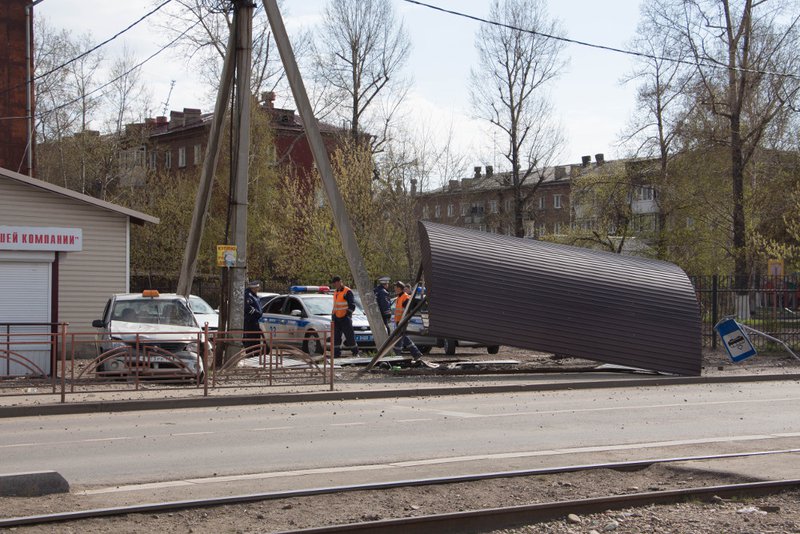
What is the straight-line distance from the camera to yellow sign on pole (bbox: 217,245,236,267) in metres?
19.2

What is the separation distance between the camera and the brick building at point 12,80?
136 feet

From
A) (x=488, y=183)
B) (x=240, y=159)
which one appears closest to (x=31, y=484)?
(x=240, y=159)

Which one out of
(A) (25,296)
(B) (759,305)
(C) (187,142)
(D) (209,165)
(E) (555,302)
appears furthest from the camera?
(C) (187,142)

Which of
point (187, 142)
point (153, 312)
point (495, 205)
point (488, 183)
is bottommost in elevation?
point (153, 312)

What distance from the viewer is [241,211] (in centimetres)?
1966

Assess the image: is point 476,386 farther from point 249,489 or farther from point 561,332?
point 249,489

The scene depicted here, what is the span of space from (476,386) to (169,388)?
17.1 ft

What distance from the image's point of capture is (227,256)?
19.3 metres

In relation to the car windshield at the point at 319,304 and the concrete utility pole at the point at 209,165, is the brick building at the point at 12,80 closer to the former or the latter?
the car windshield at the point at 319,304

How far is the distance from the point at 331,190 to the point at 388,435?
32.6ft

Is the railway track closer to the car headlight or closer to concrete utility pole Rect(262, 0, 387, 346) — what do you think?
the car headlight

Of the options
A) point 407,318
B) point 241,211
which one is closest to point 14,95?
point 241,211

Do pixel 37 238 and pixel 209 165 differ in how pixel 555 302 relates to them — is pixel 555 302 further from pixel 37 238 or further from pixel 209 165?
pixel 37 238

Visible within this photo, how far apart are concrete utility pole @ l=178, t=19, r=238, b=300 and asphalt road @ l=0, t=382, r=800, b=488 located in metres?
7.84
